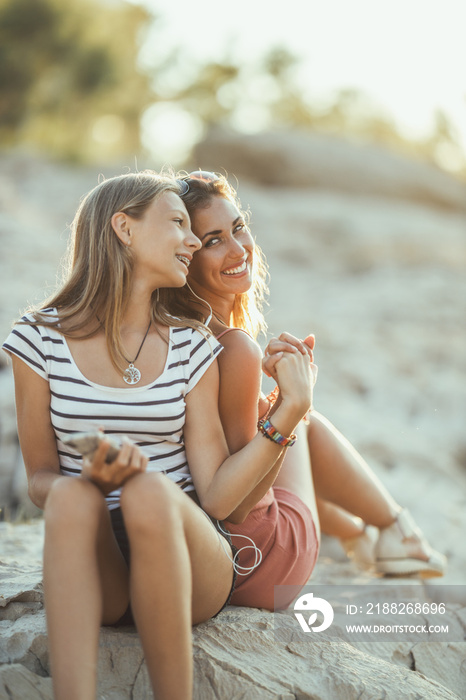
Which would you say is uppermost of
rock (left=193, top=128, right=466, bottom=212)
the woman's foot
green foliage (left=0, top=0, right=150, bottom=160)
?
green foliage (left=0, top=0, right=150, bottom=160)

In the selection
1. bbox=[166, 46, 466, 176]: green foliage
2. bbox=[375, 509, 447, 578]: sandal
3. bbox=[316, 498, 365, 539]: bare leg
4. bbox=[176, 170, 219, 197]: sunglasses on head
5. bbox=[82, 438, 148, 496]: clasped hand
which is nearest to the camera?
bbox=[82, 438, 148, 496]: clasped hand

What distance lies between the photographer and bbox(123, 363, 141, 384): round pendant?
2.30 metres

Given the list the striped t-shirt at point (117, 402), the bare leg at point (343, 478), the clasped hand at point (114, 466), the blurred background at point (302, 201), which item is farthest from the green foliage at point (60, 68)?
the clasped hand at point (114, 466)

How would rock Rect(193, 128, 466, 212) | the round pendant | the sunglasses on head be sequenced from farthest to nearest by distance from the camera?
rock Rect(193, 128, 466, 212) < the sunglasses on head < the round pendant

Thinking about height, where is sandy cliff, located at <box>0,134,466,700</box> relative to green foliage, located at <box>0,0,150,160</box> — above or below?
below

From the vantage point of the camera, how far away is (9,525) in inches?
146

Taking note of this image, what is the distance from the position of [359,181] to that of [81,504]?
11851 mm

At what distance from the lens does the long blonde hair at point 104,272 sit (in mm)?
2375

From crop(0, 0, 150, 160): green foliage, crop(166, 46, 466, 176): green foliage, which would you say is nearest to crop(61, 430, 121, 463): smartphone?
crop(0, 0, 150, 160): green foliage

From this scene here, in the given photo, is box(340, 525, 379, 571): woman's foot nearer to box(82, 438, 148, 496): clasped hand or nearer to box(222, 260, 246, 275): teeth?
box(222, 260, 246, 275): teeth

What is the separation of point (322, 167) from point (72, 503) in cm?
1193

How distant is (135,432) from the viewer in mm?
2271

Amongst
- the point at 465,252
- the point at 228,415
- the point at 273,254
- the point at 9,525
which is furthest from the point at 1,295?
the point at 465,252

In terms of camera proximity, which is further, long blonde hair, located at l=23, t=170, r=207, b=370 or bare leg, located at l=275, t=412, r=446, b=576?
bare leg, located at l=275, t=412, r=446, b=576
